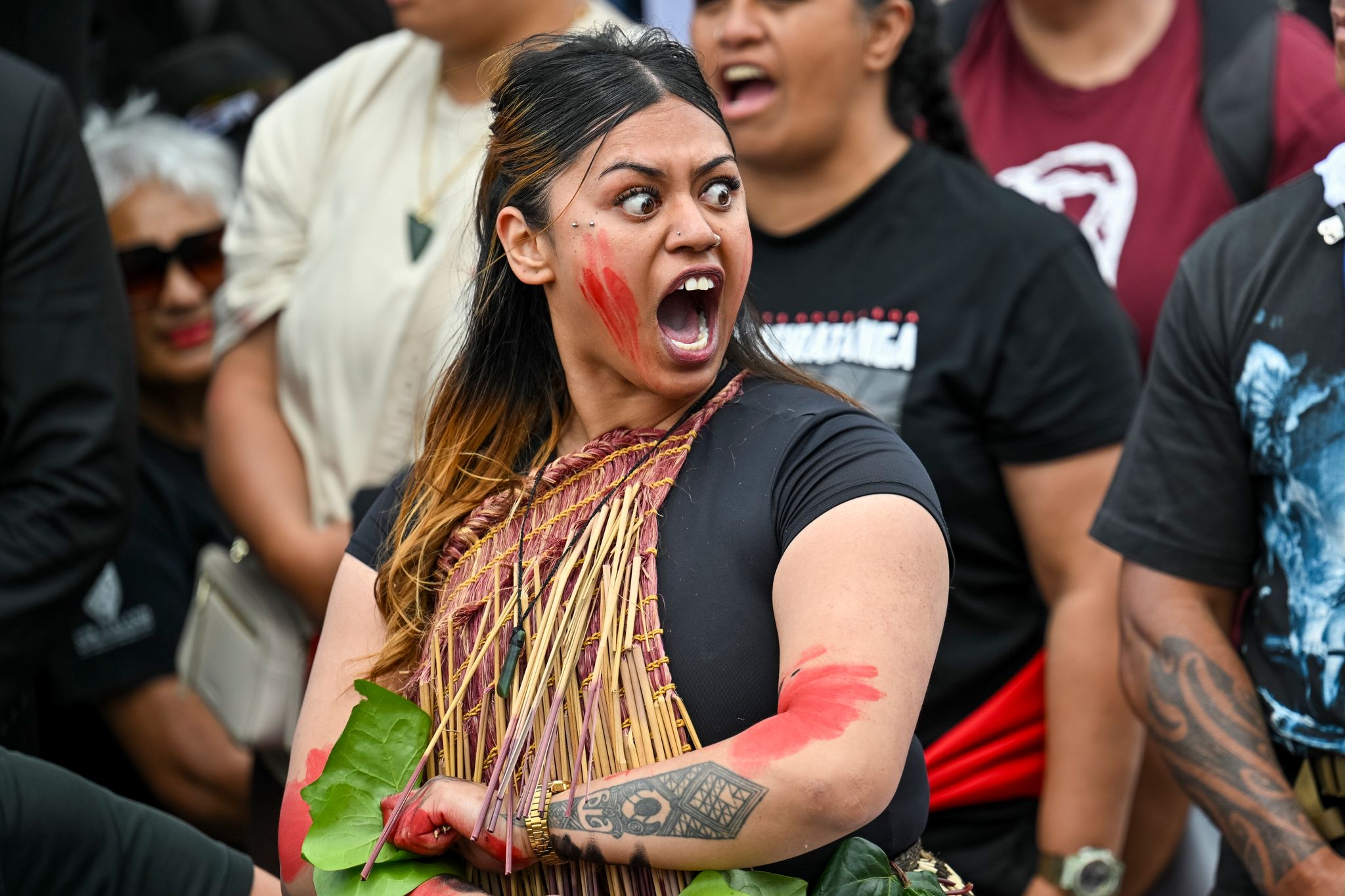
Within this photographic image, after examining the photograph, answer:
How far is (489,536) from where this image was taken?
193 centimetres

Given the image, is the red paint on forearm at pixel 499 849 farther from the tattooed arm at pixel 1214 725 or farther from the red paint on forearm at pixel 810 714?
the tattooed arm at pixel 1214 725

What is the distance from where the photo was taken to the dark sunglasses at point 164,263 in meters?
3.81

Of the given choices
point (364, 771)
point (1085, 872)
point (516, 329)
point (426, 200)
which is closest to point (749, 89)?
point (426, 200)

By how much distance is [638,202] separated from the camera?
1827 mm

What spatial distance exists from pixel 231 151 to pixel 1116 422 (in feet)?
8.47

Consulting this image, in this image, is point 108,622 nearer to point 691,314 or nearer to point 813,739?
point 691,314

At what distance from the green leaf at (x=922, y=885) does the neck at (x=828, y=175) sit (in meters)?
1.46

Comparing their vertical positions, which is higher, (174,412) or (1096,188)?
(1096,188)

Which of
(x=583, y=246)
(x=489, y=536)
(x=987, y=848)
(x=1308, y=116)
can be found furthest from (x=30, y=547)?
(x=1308, y=116)

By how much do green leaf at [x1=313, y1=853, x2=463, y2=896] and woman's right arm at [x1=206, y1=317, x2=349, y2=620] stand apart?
136 cm

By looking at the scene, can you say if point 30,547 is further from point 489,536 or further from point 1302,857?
point 1302,857

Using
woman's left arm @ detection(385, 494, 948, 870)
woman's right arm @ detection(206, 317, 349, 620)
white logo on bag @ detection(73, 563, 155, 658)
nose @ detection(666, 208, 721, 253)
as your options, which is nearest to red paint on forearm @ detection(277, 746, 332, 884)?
woman's left arm @ detection(385, 494, 948, 870)

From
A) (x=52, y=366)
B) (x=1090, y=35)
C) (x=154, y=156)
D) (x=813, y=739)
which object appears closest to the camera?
(x=813, y=739)

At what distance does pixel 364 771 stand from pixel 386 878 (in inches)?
5.1
